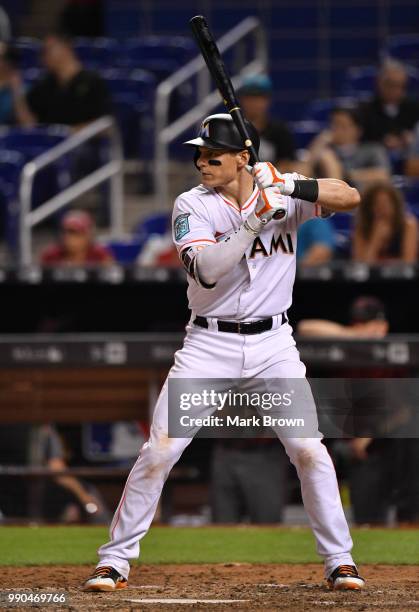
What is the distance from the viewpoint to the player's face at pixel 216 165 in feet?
15.8

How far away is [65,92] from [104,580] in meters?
6.31

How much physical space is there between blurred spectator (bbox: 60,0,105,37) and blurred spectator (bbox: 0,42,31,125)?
5.14 ft

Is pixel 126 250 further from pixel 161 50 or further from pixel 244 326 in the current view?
pixel 244 326

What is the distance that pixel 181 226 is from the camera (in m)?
4.75

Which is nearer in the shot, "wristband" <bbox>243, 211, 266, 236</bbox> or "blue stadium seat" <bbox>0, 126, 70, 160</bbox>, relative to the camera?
"wristband" <bbox>243, 211, 266, 236</bbox>

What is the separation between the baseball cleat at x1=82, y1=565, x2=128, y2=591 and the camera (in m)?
4.68

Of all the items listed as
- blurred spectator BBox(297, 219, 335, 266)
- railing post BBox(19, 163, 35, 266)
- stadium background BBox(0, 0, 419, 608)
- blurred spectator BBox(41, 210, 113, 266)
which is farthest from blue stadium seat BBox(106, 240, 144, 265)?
blurred spectator BBox(297, 219, 335, 266)

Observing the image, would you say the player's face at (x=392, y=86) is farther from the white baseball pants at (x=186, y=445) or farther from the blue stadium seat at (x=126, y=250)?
the white baseball pants at (x=186, y=445)

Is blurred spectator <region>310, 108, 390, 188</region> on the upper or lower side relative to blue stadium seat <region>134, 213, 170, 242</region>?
upper

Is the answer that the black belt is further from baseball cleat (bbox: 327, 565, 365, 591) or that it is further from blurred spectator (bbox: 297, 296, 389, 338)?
blurred spectator (bbox: 297, 296, 389, 338)

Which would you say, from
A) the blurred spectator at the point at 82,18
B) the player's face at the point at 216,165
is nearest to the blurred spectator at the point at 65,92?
the blurred spectator at the point at 82,18

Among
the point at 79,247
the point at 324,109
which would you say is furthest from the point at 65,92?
the point at 79,247

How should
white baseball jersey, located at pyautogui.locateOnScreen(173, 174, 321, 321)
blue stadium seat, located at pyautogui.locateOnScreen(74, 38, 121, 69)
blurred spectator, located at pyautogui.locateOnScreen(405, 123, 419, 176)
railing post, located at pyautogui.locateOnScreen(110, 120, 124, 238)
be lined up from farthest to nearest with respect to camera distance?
blue stadium seat, located at pyautogui.locateOnScreen(74, 38, 121, 69)
railing post, located at pyautogui.locateOnScreen(110, 120, 124, 238)
blurred spectator, located at pyautogui.locateOnScreen(405, 123, 419, 176)
white baseball jersey, located at pyautogui.locateOnScreen(173, 174, 321, 321)

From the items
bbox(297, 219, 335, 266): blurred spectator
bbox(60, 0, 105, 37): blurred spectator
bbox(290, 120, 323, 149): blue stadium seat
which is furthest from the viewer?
bbox(60, 0, 105, 37): blurred spectator
